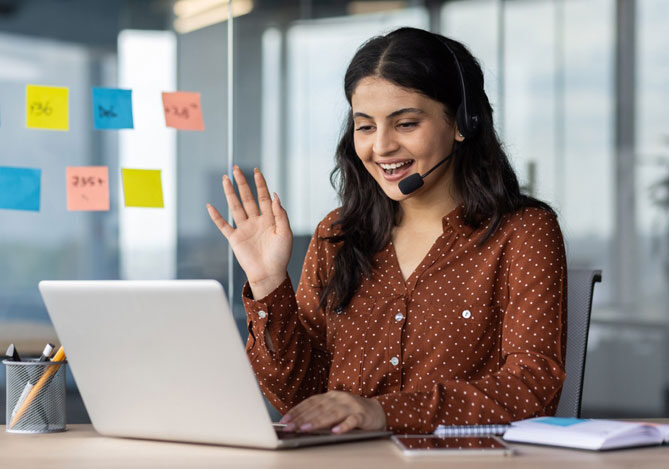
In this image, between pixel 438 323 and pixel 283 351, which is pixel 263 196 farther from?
pixel 438 323

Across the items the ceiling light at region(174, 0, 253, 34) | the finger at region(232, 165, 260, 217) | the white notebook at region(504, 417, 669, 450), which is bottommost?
the white notebook at region(504, 417, 669, 450)

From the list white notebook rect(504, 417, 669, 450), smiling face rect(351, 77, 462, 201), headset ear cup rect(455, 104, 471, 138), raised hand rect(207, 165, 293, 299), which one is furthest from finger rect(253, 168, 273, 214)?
white notebook rect(504, 417, 669, 450)

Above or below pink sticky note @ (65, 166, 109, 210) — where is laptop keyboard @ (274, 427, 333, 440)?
below

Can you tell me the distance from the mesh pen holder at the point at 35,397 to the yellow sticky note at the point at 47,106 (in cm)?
117

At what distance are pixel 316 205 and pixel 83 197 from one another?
1007 millimetres

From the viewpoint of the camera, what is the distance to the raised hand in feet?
5.19

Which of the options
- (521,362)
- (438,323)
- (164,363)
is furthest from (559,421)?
(164,363)

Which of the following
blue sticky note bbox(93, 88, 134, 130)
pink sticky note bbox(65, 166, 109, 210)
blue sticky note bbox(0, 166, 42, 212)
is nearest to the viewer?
blue sticky note bbox(0, 166, 42, 212)

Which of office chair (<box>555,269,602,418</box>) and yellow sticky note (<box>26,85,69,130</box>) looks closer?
office chair (<box>555,269,602,418</box>)

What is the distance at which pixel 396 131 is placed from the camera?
1.71m

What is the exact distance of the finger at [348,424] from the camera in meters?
1.25

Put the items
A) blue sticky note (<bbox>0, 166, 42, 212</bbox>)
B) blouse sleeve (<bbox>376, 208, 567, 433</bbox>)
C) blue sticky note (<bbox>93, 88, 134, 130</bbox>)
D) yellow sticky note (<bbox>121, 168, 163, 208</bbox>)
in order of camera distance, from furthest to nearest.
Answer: yellow sticky note (<bbox>121, 168, 163, 208</bbox>), blue sticky note (<bbox>93, 88, 134, 130</bbox>), blue sticky note (<bbox>0, 166, 42, 212</bbox>), blouse sleeve (<bbox>376, 208, 567, 433</bbox>)

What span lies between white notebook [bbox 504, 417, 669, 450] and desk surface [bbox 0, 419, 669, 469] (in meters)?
0.01

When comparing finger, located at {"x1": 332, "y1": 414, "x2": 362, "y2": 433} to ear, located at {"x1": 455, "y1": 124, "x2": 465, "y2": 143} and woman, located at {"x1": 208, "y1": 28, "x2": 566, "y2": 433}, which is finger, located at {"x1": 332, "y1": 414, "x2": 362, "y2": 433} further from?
ear, located at {"x1": 455, "y1": 124, "x2": 465, "y2": 143}
